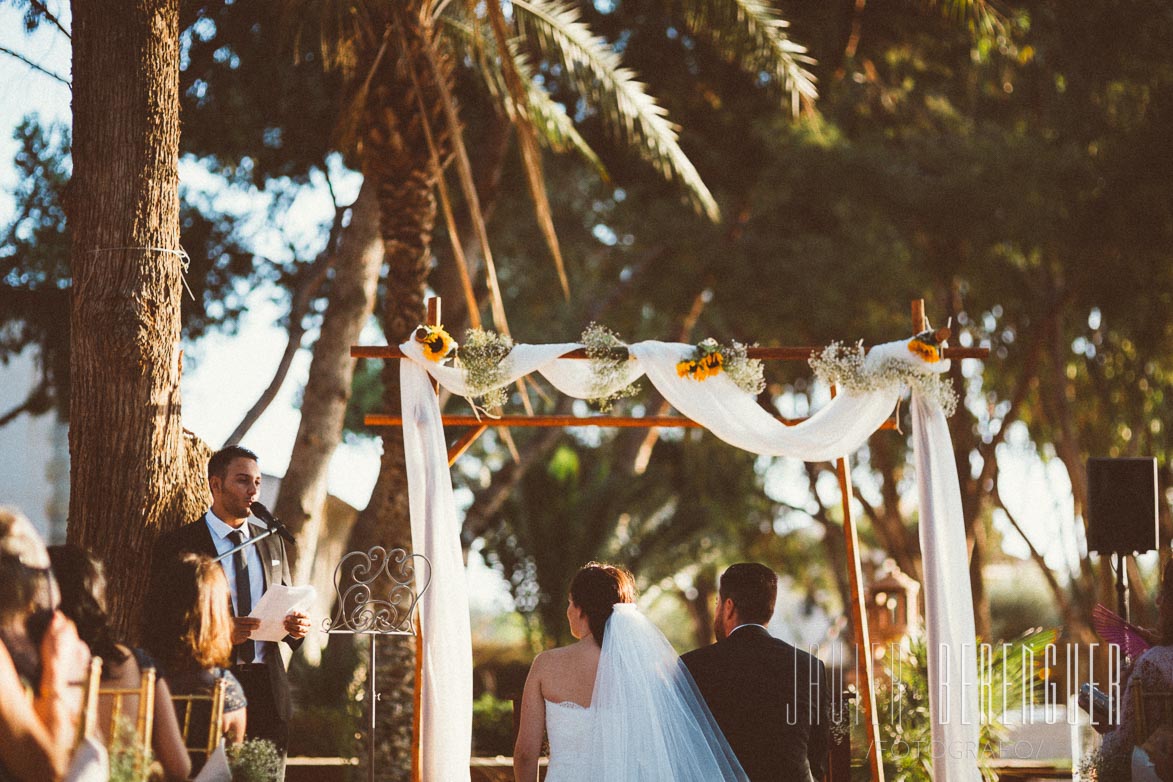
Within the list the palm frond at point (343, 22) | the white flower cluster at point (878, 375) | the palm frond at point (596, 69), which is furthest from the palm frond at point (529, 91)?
the white flower cluster at point (878, 375)

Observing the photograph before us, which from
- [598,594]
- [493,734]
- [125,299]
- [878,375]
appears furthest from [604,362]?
[493,734]

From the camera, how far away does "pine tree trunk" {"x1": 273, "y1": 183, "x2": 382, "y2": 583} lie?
914 centimetres

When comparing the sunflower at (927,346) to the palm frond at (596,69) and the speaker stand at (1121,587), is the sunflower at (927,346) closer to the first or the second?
the speaker stand at (1121,587)

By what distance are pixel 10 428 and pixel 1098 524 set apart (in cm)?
2291

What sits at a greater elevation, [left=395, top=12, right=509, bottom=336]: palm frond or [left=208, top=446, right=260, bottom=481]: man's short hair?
[left=395, top=12, right=509, bottom=336]: palm frond

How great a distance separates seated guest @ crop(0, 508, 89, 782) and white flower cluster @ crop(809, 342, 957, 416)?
3.93 m

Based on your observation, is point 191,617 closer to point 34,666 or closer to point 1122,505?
point 34,666

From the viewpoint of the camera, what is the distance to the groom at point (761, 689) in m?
4.87

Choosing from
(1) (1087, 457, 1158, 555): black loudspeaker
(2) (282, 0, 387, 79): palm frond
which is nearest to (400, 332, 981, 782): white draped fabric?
(1) (1087, 457, 1158, 555): black loudspeaker

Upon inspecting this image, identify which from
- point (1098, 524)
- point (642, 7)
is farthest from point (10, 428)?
point (1098, 524)

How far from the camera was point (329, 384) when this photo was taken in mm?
9469

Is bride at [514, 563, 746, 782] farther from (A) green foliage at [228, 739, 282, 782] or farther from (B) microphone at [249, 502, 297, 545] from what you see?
(B) microphone at [249, 502, 297, 545]

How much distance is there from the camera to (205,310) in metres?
11.8

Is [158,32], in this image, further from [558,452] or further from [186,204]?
[558,452]
